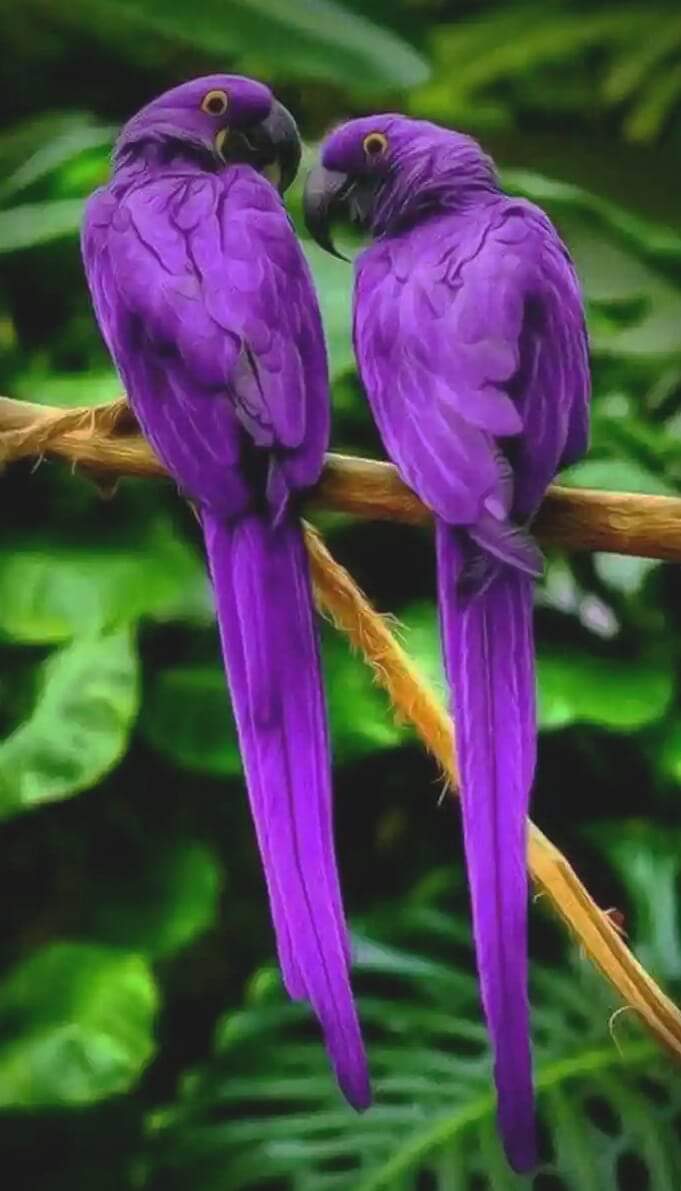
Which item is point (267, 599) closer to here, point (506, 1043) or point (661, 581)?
point (506, 1043)

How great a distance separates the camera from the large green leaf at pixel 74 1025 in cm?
97

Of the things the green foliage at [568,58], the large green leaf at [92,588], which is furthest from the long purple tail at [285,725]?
the green foliage at [568,58]

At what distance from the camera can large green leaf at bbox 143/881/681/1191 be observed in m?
0.96

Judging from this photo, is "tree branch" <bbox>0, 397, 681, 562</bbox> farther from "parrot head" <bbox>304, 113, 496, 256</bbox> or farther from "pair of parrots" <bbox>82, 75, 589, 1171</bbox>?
"parrot head" <bbox>304, 113, 496, 256</bbox>

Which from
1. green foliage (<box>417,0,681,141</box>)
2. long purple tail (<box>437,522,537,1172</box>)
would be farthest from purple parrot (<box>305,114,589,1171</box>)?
green foliage (<box>417,0,681,141</box>)

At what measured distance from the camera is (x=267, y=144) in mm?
798

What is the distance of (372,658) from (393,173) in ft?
0.81

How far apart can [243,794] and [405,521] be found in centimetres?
38

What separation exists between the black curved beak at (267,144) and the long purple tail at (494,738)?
8.0 inches

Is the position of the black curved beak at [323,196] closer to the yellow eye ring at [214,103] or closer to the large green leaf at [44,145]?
the yellow eye ring at [214,103]

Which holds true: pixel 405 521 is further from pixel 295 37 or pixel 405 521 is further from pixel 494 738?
pixel 295 37

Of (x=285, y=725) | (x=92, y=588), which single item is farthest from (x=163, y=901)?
(x=285, y=725)

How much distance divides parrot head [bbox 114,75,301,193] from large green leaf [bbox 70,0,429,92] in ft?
0.90

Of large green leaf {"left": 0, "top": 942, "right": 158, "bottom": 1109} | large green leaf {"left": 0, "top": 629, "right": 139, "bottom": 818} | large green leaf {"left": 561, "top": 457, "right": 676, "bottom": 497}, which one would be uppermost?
large green leaf {"left": 561, "top": 457, "right": 676, "bottom": 497}
